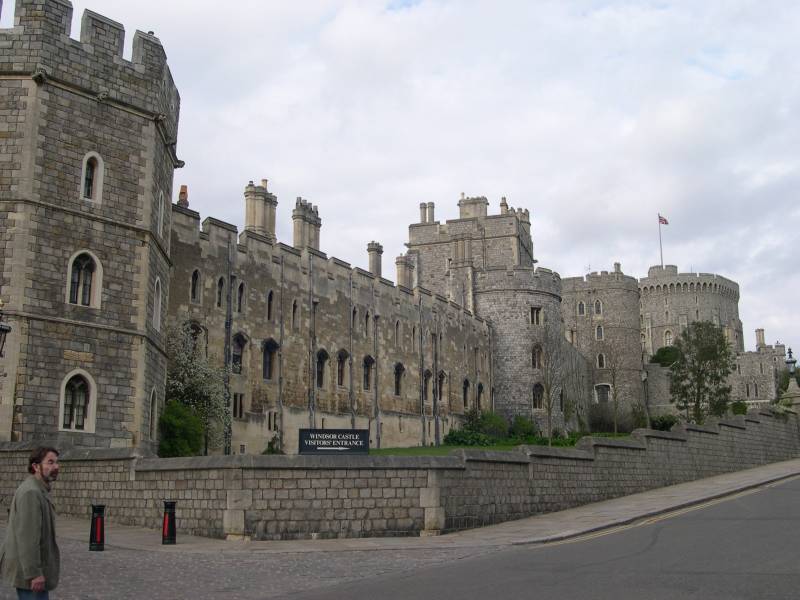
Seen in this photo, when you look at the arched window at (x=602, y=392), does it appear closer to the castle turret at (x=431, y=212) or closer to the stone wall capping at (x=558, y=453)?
the castle turret at (x=431, y=212)

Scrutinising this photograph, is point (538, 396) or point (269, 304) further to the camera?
point (538, 396)

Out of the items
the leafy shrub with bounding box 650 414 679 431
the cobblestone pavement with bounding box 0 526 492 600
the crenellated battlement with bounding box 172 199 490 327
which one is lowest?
the cobblestone pavement with bounding box 0 526 492 600

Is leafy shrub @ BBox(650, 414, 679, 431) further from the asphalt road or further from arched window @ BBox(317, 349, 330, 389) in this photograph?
the asphalt road

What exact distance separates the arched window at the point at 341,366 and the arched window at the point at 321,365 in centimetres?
94

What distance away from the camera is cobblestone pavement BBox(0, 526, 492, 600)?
10.5m

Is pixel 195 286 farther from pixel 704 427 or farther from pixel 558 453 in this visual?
pixel 704 427

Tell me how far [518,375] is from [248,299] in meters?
24.2

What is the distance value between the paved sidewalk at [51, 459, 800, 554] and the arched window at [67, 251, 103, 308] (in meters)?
5.70

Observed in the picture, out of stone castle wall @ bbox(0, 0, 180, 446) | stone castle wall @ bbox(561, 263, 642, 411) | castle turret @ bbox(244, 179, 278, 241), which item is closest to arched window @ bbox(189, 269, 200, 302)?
castle turret @ bbox(244, 179, 278, 241)

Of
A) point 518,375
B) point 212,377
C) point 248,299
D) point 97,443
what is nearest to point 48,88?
point 97,443

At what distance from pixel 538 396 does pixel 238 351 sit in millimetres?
25801

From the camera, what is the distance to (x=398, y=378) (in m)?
45.7

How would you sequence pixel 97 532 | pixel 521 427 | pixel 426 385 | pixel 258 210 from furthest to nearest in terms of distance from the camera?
1. pixel 521 427
2. pixel 426 385
3. pixel 258 210
4. pixel 97 532

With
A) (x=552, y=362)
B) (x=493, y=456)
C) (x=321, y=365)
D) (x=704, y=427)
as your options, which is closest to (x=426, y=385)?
(x=552, y=362)
